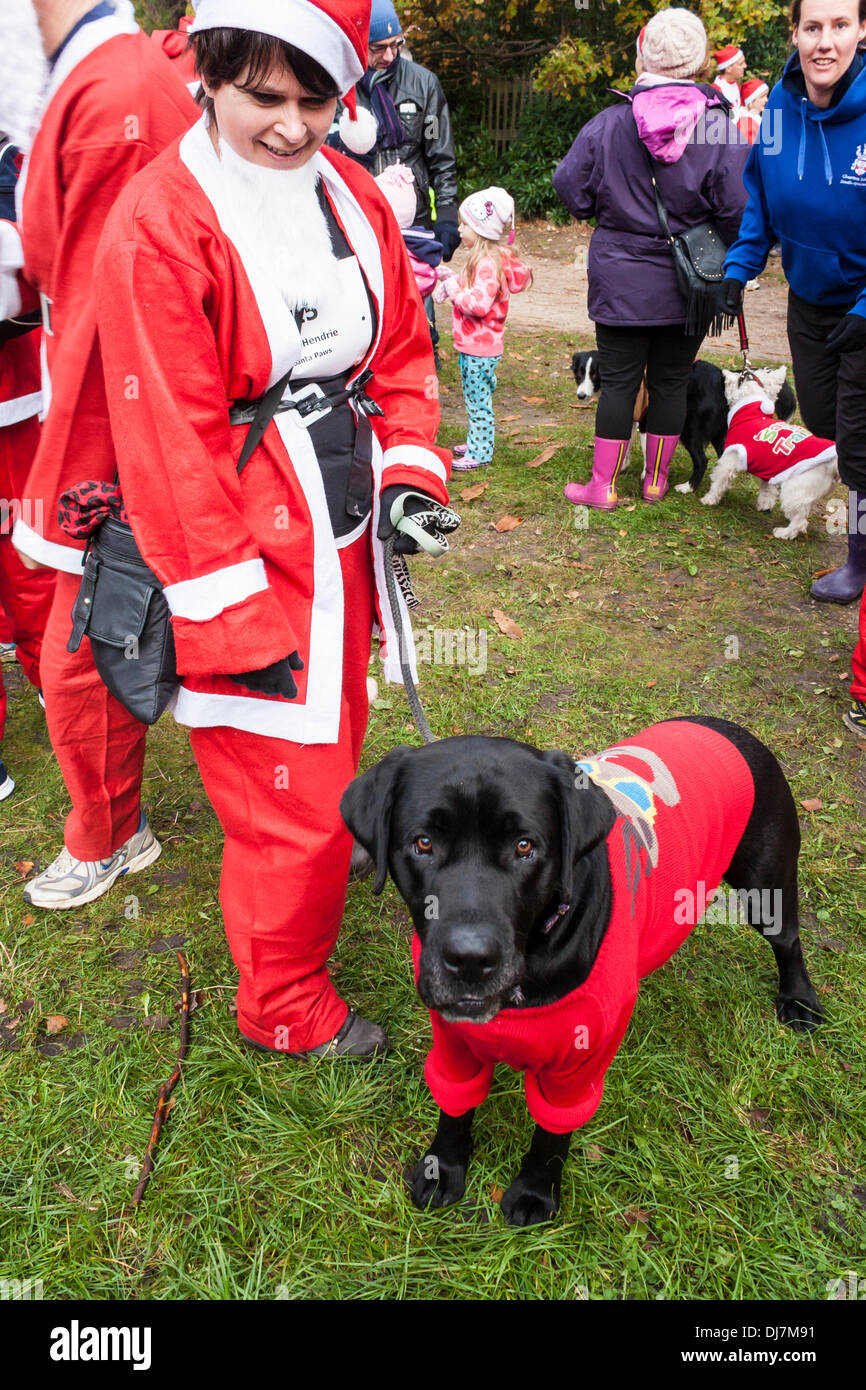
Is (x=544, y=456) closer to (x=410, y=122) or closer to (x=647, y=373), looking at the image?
(x=647, y=373)

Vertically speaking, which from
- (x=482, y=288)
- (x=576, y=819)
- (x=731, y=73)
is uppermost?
(x=731, y=73)

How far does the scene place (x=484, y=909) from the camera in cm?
172

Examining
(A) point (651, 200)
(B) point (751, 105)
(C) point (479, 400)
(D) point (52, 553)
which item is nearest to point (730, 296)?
(A) point (651, 200)

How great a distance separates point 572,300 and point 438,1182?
11365 millimetres

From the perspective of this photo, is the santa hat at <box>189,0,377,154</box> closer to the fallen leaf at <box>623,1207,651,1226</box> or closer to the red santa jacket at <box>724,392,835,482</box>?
the fallen leaf at <box>623,1207,651,1226</box>

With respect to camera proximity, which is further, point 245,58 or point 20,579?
point 20,579

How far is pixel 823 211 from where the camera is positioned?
13.1ft

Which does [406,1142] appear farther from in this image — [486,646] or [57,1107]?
[486,646]

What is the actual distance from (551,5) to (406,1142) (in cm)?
1823

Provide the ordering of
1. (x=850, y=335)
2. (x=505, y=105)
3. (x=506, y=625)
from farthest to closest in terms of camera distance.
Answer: (x=505, y=105) < (x=506, y=625) < (x=850, y=335)

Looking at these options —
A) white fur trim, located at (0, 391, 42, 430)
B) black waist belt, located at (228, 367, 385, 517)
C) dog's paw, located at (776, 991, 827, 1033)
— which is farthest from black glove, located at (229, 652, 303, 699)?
dog's paw, located at (776, 991, 827, 1033)

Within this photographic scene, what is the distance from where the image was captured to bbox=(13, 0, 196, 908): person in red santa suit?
2.13 meters

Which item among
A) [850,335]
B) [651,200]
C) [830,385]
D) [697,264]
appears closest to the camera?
[850,335]
